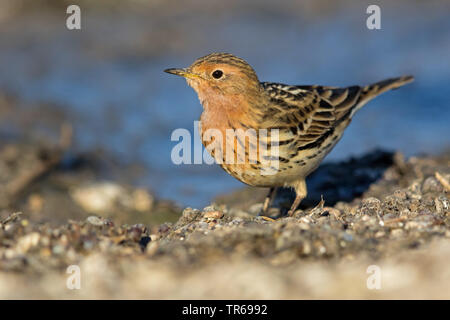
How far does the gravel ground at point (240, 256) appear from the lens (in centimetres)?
458

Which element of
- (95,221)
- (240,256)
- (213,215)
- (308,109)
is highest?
(308,109)

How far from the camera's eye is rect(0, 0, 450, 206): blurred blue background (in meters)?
13.5

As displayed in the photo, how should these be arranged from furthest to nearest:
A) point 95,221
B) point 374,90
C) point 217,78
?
point 374,90 < point 217,78 < point 95,221

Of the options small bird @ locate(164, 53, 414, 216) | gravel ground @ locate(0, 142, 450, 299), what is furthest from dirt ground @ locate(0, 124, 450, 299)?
small bird @ locate(164, 53, 414, 216)

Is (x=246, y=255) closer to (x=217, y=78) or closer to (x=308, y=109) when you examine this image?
(x=217, y=78)

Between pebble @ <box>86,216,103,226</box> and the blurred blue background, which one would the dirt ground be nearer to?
pebble @ <box>86,216,103,226</box>

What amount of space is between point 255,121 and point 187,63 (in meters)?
8.04

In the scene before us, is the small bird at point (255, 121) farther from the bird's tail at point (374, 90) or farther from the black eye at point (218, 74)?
the bird's tail at point (374, 90)

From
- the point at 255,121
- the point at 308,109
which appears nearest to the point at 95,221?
the point at 255,121

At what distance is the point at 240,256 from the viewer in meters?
5.22

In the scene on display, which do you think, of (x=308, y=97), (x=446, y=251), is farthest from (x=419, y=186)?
(x=446, y=251)

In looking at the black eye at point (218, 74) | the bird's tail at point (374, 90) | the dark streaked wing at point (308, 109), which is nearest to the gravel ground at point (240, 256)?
the dark streaked wing at point (308, 109)

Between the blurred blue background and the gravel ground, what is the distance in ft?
17.2

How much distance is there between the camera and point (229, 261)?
16.7 ft
